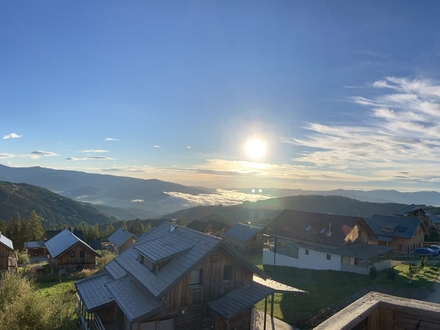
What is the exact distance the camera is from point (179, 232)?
23.2 metres

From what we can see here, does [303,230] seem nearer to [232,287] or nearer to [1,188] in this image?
[232,287]

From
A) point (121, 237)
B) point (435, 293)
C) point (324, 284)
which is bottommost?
point (121, 237)

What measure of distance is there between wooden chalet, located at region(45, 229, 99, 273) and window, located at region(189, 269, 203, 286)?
35.5m

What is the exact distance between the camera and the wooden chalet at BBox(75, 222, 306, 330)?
17.2m

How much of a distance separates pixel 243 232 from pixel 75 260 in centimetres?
3011

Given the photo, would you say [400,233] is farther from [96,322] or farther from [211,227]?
[96,322]

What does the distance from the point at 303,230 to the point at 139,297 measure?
2742cm

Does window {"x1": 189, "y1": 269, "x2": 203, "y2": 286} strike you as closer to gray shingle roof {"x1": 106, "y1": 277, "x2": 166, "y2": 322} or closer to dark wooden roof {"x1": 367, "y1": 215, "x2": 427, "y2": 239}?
gray shingle roof {"x1": 106, "y1": 277, "x2": 166, "y2": 322}

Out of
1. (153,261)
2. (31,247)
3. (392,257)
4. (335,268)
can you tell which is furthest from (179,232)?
(31,247)

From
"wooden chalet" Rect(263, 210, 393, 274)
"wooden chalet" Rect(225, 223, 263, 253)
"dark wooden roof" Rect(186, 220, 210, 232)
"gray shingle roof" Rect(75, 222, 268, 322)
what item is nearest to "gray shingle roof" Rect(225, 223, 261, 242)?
"wooden chalet" Rect(225, 223, 263, 253)

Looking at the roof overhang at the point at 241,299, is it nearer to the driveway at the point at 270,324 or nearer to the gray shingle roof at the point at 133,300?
the driveway at the point at 270,324

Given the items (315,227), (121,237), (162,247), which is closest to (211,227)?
(121,237)

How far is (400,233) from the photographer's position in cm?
4891

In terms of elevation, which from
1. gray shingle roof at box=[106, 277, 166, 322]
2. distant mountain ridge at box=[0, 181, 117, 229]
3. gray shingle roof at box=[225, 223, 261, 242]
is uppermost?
gray shingle roof at box=[106, 277, 166, 322]
